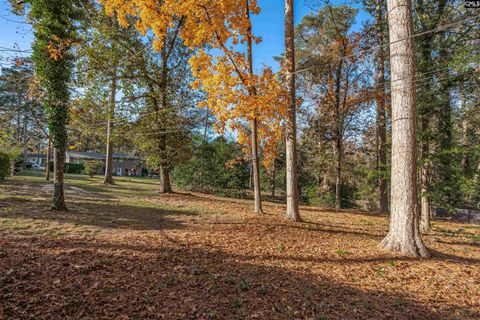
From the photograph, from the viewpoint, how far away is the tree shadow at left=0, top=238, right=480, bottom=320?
2766 mm

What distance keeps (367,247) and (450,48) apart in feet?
26.0

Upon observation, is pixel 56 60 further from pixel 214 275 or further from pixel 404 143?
pixel 404 143

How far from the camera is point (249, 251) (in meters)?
5.02

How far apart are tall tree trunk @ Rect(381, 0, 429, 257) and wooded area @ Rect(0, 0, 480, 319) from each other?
22 mm

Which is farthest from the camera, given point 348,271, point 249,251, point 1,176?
point 1,176

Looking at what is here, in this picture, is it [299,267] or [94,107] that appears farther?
[94,107]

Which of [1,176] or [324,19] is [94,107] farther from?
[324,19]

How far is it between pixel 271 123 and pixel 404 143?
4637 millimetres

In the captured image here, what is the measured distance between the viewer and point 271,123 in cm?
914

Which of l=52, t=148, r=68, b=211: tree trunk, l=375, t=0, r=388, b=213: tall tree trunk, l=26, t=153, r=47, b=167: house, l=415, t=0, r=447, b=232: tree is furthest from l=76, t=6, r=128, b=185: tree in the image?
l=26, t=153, r=47, b=167: house

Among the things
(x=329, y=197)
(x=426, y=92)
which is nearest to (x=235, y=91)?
(x=426, y=92)

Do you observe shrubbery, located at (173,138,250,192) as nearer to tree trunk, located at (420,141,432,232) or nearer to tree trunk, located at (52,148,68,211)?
tree trunk, located at (52,148,68,211)

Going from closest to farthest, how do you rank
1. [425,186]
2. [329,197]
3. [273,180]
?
[425,186]
[329,197]
[273,180]

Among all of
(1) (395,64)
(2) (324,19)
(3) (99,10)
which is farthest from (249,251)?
(2) (324,19)
